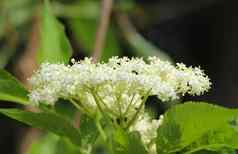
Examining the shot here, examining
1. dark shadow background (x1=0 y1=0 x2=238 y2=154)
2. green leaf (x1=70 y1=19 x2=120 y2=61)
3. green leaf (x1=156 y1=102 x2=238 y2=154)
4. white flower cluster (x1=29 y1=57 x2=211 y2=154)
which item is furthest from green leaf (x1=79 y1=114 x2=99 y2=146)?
dark shadow background (x1=0 y1=0 x2=238 y2=154)

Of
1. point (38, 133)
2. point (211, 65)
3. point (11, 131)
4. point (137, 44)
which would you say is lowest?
point (38, 133)

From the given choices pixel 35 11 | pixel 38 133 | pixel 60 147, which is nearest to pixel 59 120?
pixel 60 147

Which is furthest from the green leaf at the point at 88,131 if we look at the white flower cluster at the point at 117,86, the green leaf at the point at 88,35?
the green leaf at the point at 88,35

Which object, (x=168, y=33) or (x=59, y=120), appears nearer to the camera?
(x=59, y=120)

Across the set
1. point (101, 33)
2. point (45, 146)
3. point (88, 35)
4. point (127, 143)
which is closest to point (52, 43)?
point (45, 146)

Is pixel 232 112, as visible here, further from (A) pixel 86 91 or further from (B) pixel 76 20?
(B) pixel 76 20

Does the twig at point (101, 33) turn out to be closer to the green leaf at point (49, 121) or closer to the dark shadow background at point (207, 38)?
the green leaf at point (49, 121)

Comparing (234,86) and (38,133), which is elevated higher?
(234,86)

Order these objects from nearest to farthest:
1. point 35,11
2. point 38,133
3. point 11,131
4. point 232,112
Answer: point 232,112, point 38,133, point 35,11, point 11,131
